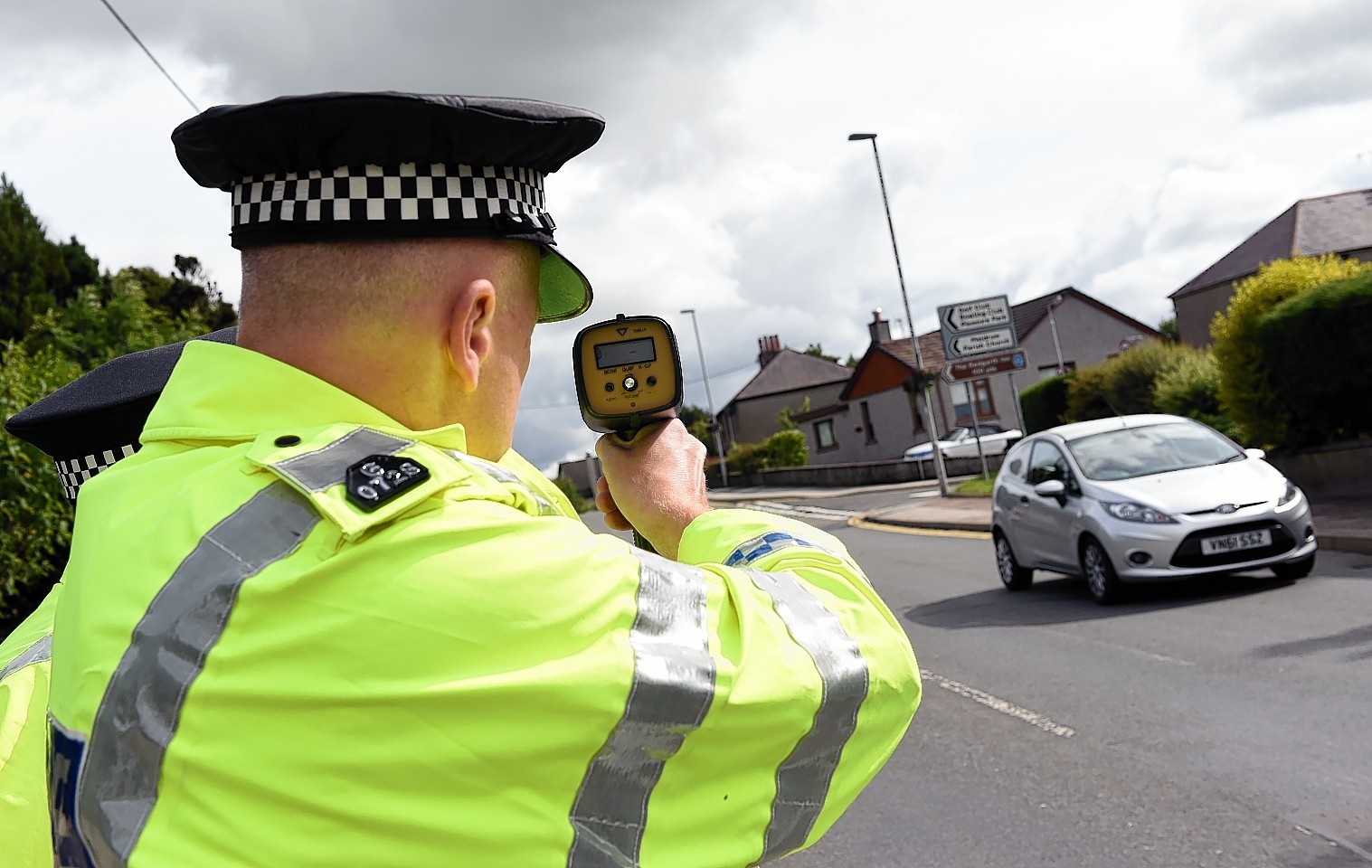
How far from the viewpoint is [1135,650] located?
786 cm

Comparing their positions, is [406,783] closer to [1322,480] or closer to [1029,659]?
[1029,659]

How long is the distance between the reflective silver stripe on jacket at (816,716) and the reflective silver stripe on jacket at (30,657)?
116 cm

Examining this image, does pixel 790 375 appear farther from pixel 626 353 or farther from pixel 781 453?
pixel 626 353

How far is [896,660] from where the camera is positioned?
127 centimetres

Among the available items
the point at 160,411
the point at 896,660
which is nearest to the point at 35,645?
the point at 160,411

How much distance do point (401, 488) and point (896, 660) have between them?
1.81 feet

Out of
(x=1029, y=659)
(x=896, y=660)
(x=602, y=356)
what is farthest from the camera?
(x=1029, y=659)

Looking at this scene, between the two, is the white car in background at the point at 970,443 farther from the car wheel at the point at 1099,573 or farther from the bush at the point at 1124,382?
the car wheel at the point at 1099,573

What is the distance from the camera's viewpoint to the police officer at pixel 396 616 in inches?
40.1

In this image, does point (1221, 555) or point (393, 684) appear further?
point (1221, 555)

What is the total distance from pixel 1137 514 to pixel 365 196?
9.35 meters

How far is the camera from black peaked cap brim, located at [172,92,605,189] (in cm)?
123

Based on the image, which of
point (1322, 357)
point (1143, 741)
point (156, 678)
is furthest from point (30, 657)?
point (1322, 357)

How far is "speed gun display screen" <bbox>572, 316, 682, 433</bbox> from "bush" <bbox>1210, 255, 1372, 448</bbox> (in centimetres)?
1708
